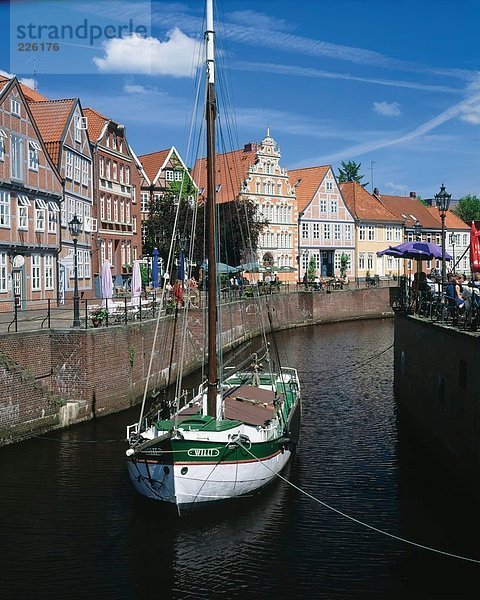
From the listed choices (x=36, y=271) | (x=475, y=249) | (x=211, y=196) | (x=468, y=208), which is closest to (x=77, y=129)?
(x=36, y=271)

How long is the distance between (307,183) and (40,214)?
146 ft

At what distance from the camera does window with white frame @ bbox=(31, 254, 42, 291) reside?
120 feet

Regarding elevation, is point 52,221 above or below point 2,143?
below

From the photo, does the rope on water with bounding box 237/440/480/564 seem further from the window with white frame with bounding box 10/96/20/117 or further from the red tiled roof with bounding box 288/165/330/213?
the red tiled roof with bounding box 288/165/330/213

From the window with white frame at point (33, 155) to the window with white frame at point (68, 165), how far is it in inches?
214

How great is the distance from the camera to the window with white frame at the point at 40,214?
36.7 meters

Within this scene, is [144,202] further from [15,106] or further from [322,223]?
[15,106]

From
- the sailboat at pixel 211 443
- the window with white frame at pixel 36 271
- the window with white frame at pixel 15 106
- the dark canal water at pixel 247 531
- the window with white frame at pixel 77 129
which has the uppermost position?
the window with white frame at pixel 77 129

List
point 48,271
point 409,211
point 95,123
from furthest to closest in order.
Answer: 1. point 409,211
2. point 95,123
3. point 48,271

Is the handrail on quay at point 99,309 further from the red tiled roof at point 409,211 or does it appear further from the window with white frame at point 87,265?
the red tiled roof at point 409,211

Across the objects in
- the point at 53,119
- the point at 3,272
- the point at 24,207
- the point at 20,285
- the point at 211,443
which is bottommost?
the point at 211,443

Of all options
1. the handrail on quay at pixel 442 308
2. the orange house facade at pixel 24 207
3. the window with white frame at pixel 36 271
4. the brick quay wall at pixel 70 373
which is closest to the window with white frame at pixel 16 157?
the orange house facade at pixel 24 207

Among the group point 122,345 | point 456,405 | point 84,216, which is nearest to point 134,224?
point 84,216

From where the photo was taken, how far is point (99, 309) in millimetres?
27766
